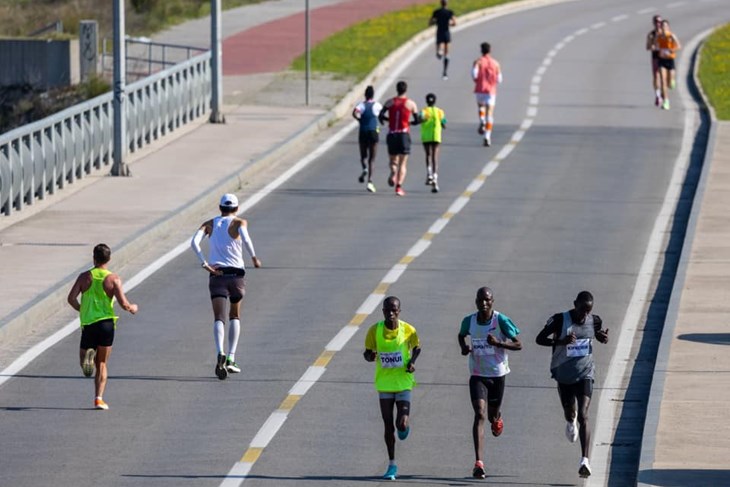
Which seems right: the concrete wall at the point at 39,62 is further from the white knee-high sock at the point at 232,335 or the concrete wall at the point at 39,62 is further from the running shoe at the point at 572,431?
the running shoe at the point at 572,431

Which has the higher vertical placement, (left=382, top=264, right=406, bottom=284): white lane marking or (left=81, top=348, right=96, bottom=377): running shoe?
(left=81, top=348, right=96, bottom=377): running shoe

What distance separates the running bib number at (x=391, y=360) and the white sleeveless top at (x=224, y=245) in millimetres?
3893

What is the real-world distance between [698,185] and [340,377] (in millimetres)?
13151

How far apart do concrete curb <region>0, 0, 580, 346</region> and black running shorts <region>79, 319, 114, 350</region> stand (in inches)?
115

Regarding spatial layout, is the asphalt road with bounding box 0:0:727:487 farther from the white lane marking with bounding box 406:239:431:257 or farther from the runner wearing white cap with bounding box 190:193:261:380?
the runner wearing white cap with bounding box 190:193:261:380

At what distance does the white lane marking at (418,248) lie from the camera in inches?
1014

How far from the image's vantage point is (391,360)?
50.6 ft

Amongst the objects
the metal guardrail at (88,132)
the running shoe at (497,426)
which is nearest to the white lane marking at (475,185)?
the metal guardrail at (88,132)

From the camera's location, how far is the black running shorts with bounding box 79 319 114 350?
17500mm

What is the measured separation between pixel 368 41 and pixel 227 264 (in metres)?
33.2

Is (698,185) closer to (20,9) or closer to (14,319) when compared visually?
(14,319)

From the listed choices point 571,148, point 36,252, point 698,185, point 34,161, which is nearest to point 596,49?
point 571,148

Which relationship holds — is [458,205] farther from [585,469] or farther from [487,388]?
[585,469]

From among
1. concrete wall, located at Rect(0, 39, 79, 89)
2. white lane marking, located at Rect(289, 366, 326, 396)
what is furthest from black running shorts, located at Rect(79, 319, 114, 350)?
concrete wall, located at Rect(0, 39, 79, 89)
